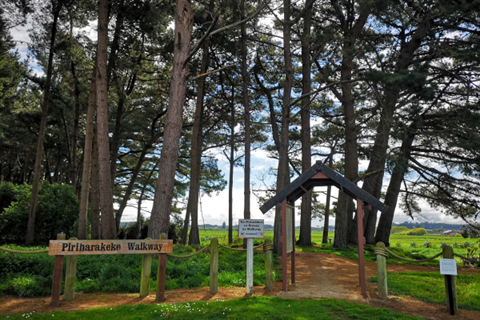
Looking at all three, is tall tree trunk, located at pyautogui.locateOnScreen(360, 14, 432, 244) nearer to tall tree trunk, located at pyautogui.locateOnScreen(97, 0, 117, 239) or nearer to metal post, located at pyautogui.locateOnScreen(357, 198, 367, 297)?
metal post, located at pyautogui.locateOnScreen(357, 198, 367, 297)

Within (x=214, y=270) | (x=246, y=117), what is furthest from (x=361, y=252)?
(x=246, y=117)

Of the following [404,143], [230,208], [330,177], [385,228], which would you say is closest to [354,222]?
[385,228]

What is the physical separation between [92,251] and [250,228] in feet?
11.5

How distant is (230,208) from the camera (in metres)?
24.9

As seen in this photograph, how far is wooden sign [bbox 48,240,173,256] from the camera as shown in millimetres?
6211

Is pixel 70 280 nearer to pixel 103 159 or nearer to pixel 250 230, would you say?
pixel 250 230

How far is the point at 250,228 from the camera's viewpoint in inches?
305

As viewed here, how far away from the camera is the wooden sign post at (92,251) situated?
616 cm

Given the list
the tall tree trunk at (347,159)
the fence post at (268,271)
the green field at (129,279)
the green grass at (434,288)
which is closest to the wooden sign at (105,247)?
the green field at (129,279)

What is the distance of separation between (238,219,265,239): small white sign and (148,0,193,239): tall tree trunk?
2.22m

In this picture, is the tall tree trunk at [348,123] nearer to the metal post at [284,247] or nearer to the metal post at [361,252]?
the metal post at [361,252]

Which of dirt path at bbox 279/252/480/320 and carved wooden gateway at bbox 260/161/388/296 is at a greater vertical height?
carved wooden gateway at bbox 260/161/388/296

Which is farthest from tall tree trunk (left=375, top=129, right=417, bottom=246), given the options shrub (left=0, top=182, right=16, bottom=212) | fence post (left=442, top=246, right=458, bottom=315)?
shrub (left=0, top=182, right=16, bottom=212)

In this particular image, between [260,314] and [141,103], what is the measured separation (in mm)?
20189
